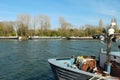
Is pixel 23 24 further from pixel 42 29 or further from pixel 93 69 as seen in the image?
pixel 93 69

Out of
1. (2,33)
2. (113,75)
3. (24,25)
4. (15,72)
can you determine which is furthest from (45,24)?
(113,75)

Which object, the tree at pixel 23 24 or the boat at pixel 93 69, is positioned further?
the tree at pixel 23 24

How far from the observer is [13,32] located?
162375mm

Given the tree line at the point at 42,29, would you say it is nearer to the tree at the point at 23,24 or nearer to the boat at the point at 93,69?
the tree at the point at 23,24

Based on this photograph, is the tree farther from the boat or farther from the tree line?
the boat

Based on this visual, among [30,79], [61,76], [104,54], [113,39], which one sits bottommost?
[30,79]

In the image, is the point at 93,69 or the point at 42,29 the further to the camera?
the point at 42,29

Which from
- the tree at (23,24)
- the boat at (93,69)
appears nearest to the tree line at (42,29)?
the tree at (23,24)

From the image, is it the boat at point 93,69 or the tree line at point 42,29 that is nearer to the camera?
the boat at point 93,69

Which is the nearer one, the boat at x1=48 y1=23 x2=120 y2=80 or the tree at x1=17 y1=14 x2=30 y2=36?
the boat at x1=48 y1=23 x2=120 y2=80

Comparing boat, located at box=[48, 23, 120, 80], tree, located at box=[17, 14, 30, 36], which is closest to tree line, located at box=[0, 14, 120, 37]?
tree, located at box=[17, 14, 30, 36]

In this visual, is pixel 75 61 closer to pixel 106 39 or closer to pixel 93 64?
pixel 93 64

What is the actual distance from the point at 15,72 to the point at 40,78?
433 cm

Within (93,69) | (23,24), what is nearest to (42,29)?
(23,24)
